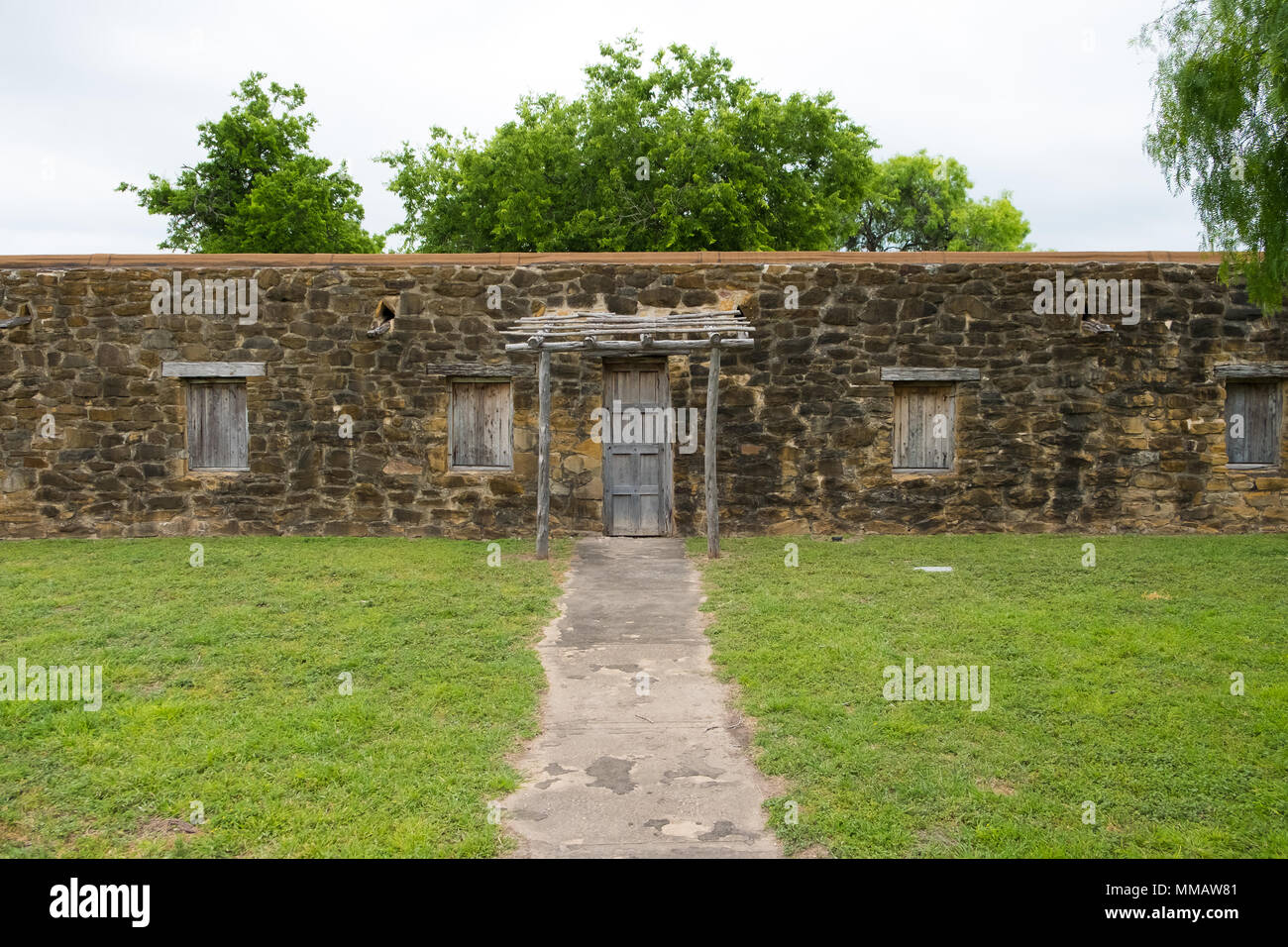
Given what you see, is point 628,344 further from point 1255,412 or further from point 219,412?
point 1255,412

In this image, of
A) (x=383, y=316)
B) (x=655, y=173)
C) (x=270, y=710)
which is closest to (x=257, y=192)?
(x=655, y=173)

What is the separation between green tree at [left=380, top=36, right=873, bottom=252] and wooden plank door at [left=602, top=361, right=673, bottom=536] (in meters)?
11.5

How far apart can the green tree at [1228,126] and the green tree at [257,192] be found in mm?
22337

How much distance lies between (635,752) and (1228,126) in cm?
633

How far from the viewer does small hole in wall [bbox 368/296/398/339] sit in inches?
455

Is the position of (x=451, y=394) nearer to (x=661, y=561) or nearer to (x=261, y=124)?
(x=661, y=561)

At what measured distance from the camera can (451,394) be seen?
11836 millimetres

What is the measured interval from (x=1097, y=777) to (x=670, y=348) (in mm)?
6966

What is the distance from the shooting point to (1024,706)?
5.46 meters

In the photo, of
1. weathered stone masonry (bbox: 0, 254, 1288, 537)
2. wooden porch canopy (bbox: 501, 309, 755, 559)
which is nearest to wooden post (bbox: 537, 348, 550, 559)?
wooden porch canopy (bbox: 501, 309, 755, 559)

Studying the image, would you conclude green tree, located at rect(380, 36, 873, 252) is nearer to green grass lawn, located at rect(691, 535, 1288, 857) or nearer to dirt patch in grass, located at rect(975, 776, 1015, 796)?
green grass lawn, located at rect(691, 535, 1288, 857)

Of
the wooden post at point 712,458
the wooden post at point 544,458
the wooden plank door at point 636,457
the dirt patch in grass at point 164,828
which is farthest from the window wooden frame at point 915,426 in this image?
the dirt patch in grass at point 164,828

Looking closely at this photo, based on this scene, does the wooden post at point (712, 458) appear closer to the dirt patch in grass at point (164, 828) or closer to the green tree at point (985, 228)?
the dirt patch in grass at point (164, 828)

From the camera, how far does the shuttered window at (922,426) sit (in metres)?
11.8
